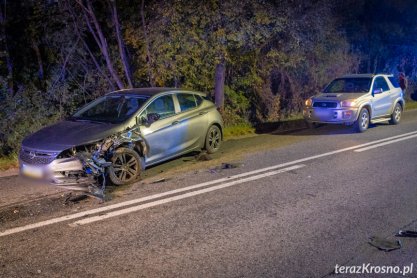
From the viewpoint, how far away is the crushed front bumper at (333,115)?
12289mm

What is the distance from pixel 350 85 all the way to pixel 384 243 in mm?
9457

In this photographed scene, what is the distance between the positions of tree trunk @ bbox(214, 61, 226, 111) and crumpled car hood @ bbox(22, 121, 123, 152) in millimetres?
6675

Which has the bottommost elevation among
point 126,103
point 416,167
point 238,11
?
point 416,167

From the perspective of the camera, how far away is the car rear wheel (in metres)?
12.6

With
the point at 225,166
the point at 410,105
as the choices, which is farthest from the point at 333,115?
the point at 410,105

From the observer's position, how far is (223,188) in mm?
7047

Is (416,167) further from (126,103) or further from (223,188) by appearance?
(126,103)

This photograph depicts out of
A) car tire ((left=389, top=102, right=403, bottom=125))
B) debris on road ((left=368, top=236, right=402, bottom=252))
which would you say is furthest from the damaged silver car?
car tire ((left=389, top=102, right=403, bottom=125))

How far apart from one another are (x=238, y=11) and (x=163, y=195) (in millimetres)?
7006

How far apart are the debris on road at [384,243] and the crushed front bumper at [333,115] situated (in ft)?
25.3

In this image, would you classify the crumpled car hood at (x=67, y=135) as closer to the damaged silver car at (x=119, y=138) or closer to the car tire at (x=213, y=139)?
the damaged silver car at (x=119, y=138)

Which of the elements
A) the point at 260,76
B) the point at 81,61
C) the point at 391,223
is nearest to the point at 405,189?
the point at 391,223

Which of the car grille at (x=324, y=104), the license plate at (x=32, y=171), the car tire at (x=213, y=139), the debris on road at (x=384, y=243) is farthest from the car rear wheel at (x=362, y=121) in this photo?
the license plate at (x=32, y=171)

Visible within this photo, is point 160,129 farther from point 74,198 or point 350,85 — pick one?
point 350,85
